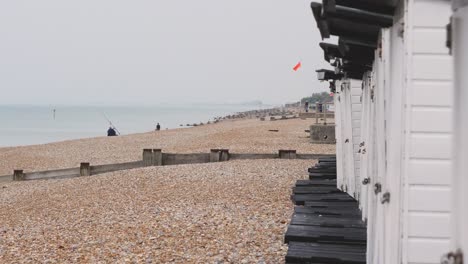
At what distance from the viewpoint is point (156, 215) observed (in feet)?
29.0

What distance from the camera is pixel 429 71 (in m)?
3.30

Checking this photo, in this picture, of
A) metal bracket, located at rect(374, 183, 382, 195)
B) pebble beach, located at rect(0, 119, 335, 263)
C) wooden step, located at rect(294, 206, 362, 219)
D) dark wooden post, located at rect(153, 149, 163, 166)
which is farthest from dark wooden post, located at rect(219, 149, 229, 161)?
metal bracket, located at rect(374, 183, 382, 195)

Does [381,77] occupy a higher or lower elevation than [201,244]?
higher

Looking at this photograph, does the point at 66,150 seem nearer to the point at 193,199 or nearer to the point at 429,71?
the point at 193,199

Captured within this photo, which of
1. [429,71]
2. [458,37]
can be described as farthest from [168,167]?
[458,37]

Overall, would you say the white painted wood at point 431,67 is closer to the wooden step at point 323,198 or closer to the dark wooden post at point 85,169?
the wooden step at point 323,198

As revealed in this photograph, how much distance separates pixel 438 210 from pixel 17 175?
13.1 metres

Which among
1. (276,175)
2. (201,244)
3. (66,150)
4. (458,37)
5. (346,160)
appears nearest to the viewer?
(458,37)

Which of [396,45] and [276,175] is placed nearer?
[396,45]

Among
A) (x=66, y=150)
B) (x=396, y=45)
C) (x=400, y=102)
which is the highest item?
(x=396, y=45)

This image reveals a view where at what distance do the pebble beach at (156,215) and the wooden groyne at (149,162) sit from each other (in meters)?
0.22

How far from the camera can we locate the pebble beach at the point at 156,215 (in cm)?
680

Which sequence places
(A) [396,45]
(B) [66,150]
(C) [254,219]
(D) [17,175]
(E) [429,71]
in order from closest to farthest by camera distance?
(E) [429,71] → (A) [396,45] → (C) [254,219] → (D) [17,175] → (B) [66,150]

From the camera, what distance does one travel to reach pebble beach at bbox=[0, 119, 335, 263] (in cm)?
680
